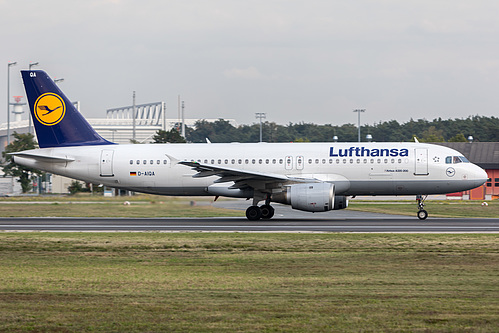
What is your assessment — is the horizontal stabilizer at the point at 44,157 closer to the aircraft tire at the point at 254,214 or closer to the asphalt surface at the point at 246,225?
the asphalt surface at the point at 246,225

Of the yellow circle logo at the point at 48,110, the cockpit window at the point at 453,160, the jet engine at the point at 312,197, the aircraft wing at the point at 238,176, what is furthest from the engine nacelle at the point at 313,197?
the yellow circle logo at the point at 48,110

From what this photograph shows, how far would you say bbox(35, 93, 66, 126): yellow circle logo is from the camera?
34438mm

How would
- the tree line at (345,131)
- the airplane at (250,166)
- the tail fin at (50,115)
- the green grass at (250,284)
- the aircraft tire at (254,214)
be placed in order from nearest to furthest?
1. the green grass at (250,284)
2. the airplane at (250,166)
3. the aircraft tire at (254,214)
4. the tail fin at (50,115)
5. the tree line at (345,131)

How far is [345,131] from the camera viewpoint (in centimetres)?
12425

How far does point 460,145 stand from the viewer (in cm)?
7206

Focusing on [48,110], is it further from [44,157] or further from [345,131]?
[345,131]

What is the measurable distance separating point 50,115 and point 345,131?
309 feet

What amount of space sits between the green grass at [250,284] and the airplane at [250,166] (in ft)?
30.4

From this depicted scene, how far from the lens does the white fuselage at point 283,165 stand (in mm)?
32031

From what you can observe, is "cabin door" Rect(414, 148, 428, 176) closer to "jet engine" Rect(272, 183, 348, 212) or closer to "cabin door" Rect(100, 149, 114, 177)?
"jet engine" Rect(272, 183, 348, 212)

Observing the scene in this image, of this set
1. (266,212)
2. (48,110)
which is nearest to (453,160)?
(266,212)

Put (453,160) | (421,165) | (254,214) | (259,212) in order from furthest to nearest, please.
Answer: (453,160) < (421,165) < (259,212) < (254,214)

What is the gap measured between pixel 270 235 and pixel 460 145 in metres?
53.4

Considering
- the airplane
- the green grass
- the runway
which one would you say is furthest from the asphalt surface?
the green grass
